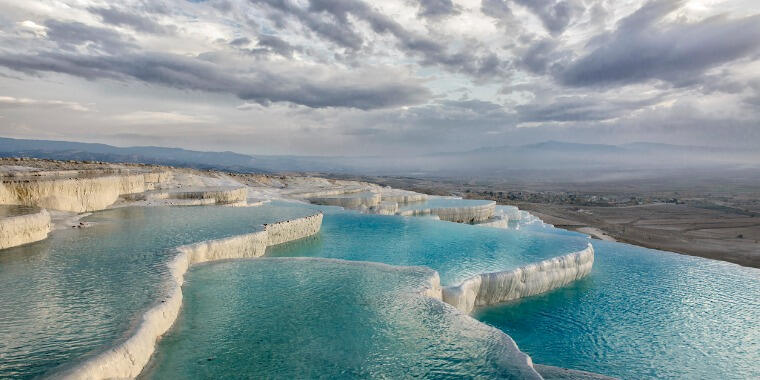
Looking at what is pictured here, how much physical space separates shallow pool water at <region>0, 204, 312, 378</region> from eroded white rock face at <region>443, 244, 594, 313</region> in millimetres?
6468

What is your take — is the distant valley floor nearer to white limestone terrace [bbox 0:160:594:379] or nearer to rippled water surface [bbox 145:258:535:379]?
white limestone terrace [bbox 0:160:594:379]

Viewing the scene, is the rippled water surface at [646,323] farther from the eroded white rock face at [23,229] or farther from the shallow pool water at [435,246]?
the eroded white rock face at [23,229]

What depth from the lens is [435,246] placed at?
14188mm

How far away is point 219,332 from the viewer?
638 cm

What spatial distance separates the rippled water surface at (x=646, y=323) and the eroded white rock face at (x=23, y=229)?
11.9 meters

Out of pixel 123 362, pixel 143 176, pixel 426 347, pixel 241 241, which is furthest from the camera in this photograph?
pixel 143 176

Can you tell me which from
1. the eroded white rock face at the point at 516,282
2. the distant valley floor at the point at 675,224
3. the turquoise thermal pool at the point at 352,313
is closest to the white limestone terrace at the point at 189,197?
the turquoise thermal pool at the point at 352,313

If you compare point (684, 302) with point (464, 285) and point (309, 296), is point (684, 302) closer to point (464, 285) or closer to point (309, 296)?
point (464, 285)

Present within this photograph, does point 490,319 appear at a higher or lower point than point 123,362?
lower

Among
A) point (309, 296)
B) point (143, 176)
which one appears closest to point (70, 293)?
point (309, 296)

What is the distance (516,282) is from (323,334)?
6300 mm

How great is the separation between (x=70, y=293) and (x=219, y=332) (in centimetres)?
309

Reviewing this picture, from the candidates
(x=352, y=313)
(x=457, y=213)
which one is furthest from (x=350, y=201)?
(x=352, y=313)

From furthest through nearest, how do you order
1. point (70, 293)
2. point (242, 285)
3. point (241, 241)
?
point (241, 241)
point (242, 285)
point (70, 293)
